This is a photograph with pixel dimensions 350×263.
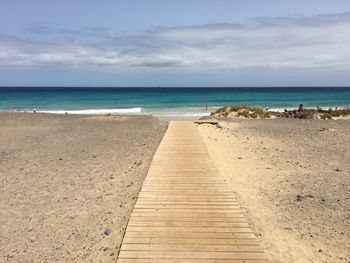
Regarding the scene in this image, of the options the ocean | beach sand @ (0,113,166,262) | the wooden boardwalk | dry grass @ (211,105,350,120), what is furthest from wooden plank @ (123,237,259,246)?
the ocean

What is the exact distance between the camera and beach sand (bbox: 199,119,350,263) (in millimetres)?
5914

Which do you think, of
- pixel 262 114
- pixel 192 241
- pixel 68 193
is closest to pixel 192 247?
pixel 192 241

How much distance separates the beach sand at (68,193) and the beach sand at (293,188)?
226 centimetres

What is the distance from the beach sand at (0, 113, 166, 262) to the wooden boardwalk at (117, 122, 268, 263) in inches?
16.5

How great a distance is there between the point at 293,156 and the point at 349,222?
618 cm

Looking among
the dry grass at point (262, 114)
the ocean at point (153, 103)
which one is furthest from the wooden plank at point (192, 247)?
the ocean at point (153, 103)

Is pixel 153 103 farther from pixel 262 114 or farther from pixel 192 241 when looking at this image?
pixel 192 241

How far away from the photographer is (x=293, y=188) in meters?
8.97

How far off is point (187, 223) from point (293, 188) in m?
3.91

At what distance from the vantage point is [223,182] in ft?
→ 26.7

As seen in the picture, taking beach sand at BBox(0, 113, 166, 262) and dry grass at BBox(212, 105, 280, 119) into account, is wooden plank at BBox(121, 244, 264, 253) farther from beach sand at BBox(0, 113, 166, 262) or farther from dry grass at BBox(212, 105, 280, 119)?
dry grass at BBox(212, 105, 280, 119)

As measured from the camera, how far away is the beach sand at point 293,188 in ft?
19.4

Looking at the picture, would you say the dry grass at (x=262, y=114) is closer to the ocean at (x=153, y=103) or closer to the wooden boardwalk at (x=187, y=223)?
the ocean at (x=153, y=103)

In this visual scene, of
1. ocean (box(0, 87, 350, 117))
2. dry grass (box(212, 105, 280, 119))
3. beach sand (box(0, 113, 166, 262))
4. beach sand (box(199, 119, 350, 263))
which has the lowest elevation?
ocean (box(0, 87, 350, 117))
